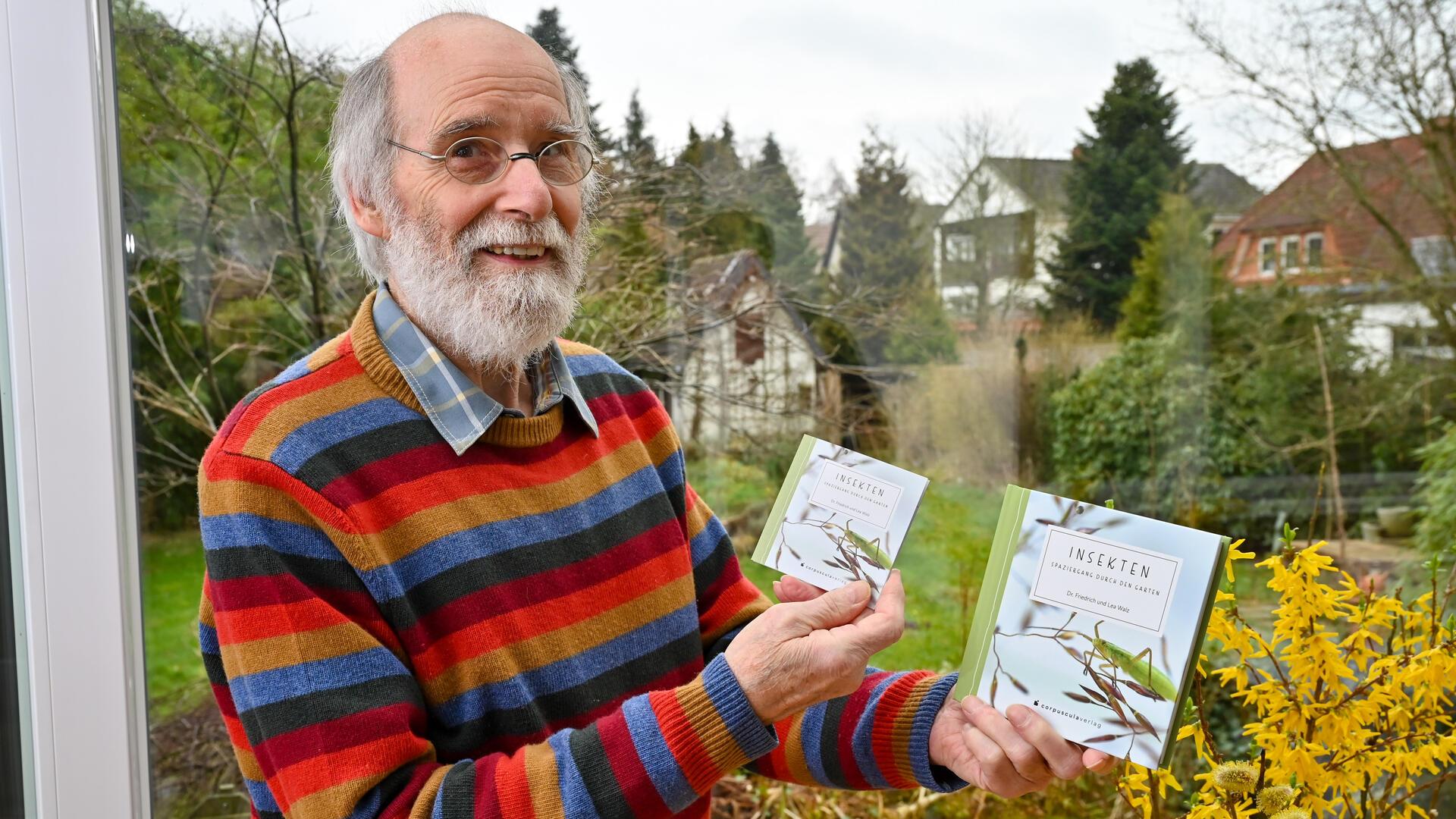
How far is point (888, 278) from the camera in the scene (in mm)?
2166

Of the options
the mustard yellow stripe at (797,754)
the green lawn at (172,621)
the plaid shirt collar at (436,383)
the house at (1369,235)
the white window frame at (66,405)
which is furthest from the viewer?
the house at (1369,235)

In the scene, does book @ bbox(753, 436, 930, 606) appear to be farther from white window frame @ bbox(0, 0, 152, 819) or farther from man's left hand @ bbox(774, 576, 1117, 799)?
white window frame @ bbox(0, 0, 152, 819)

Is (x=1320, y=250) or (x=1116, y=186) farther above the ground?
(x=1116, y=186)

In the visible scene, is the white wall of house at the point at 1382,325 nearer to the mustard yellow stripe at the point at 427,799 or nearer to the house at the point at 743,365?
the house at the point at 743,365

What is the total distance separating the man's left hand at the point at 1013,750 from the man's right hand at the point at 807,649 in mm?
82

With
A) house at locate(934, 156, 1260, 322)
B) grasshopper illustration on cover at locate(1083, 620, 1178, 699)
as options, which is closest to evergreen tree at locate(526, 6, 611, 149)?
house at locate(934, 156, 1260, 322)

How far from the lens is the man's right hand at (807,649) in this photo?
833 mm

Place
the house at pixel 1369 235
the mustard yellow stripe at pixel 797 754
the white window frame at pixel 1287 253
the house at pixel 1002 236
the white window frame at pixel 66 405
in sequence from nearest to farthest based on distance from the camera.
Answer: the mustard yellow stripe at pixel 797 754
the white window frame at pixel 66 405
the house at pixel 1369 235
the white window frame at pixel 1287 253
the house at pixel 1002 236

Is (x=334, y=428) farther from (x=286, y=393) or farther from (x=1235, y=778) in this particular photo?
(x=1235, y=778)

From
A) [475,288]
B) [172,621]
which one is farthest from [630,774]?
[172,621]

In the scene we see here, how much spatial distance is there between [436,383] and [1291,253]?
175 cm

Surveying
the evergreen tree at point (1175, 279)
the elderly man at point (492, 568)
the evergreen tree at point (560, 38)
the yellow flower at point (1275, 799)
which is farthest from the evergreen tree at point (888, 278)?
the yellow flower at point (1275, 799)

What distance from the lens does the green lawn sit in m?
1.76

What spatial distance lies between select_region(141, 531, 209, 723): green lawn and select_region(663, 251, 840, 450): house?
0.93 m
